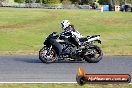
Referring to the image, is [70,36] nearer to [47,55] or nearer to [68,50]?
[68,50]

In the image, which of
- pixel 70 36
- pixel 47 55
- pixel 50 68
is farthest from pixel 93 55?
pixel 50 68

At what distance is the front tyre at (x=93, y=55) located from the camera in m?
16.4

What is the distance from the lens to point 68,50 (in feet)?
55.2

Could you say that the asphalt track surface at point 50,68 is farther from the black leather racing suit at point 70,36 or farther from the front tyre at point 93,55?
the black leather racing suit at point 70,36

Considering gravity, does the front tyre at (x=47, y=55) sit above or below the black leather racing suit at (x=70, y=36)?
below

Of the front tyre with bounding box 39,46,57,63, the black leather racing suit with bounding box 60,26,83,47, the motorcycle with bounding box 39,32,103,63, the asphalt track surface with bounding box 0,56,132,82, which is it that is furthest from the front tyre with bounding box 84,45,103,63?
the front tyre with bounding box 39,46,57,63

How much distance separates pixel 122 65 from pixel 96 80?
820cm

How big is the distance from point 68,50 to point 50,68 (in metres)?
1.85

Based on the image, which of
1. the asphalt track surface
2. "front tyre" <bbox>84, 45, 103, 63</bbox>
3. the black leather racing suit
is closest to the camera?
the asphalt track surface

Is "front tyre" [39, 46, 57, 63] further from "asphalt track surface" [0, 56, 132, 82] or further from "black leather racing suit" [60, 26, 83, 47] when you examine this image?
"black leather racing suit" [60, 26, 83, 47]

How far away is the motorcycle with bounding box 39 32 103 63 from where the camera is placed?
16.5m

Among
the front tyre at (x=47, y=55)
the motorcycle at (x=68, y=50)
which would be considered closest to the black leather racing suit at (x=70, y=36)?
the motorcycle at (x=68, y=50)

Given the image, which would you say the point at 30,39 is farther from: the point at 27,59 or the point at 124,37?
the point at 27,59

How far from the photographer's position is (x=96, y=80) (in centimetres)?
784
